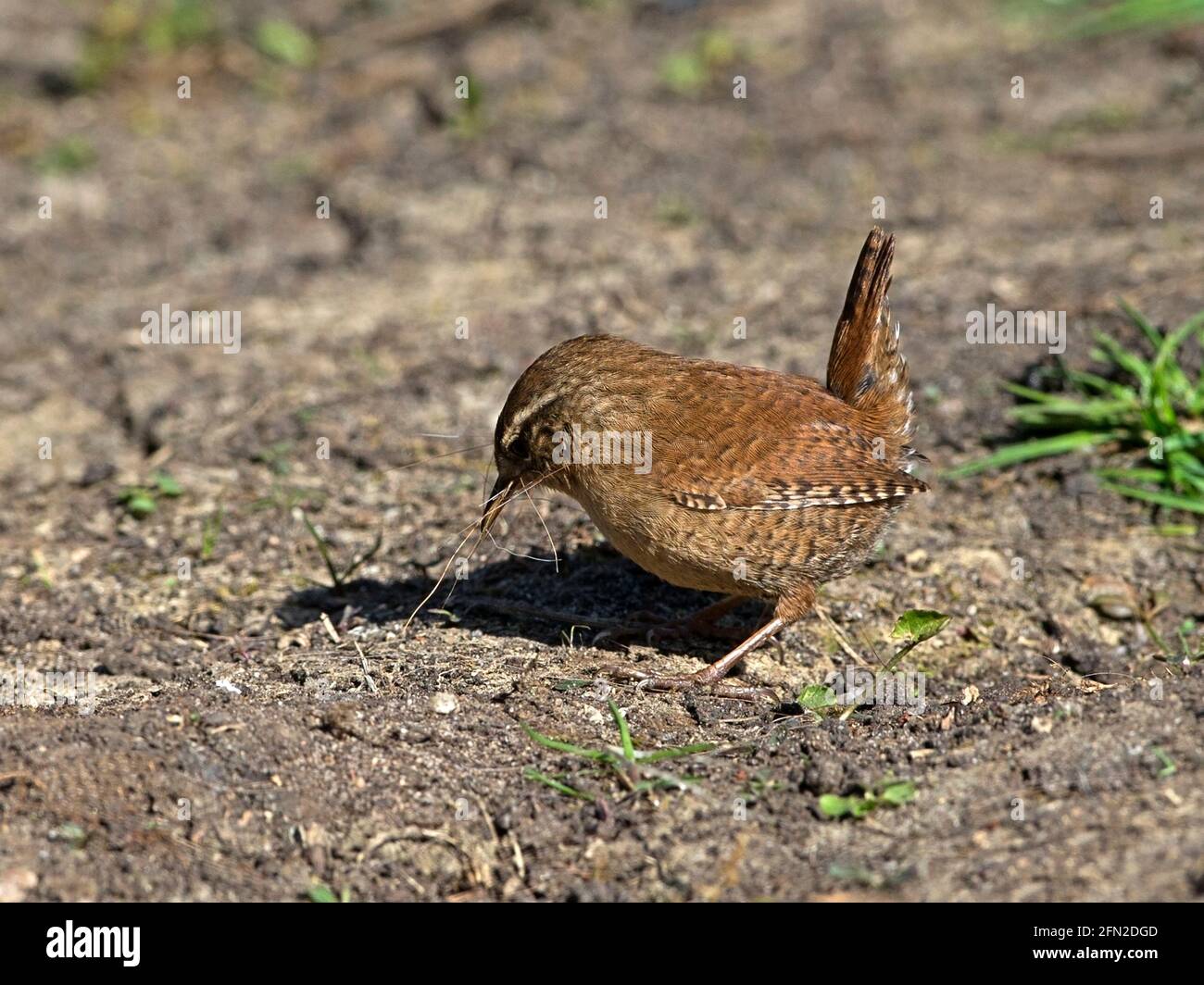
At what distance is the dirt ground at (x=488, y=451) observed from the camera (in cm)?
411

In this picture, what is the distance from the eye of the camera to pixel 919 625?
16.4 feet

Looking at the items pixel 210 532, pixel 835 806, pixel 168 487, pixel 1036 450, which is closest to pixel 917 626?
pixel 835 806

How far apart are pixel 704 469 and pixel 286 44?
334 inches

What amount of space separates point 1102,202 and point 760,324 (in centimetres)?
282

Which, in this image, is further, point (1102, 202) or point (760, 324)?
point (1102, 202)

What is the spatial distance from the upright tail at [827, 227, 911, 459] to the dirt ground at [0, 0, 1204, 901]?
2.48 feet

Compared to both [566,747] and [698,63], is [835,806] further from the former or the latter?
[698,63]

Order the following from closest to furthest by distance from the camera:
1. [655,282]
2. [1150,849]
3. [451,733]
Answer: [1150,849], [451,733], [655,282]

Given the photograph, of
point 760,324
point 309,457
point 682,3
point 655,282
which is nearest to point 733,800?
point 309,457

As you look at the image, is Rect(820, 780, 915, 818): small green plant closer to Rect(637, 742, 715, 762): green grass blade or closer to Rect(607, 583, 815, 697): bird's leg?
Rect(637, 742, 715, 762): green grass blade

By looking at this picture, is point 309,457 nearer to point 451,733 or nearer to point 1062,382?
point 451,733

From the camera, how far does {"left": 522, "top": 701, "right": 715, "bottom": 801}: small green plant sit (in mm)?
4293

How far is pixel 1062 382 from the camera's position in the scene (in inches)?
280

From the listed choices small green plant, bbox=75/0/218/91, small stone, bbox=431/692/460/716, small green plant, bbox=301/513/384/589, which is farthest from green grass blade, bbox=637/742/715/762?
small green plant, bbox=75/0/218/91
